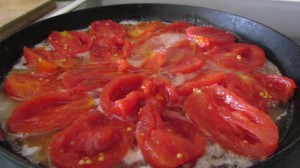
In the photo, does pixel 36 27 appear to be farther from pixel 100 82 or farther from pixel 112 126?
pixel 112 126

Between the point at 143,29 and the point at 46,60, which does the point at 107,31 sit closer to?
the point at 143,29

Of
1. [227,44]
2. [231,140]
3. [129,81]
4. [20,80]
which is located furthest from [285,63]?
[20,80]

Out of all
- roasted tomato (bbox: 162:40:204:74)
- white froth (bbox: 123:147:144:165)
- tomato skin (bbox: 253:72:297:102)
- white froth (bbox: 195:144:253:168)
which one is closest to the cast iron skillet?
tomato skin (bbox: 253:72:297:102)

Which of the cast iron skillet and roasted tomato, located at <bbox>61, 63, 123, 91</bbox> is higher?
the cast iron skillet

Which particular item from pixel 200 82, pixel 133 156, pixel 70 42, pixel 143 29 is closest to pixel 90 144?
pixel 133 156

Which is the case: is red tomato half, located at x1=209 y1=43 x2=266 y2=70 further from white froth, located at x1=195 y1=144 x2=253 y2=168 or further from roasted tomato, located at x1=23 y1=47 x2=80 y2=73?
roasted tomato, located at x1=23 y1=47 x2=80 y2=73

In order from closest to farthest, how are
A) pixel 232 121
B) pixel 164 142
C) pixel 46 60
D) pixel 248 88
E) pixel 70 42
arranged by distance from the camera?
pixel 164 142 → pixel 232 121 → pixel 248 88 → pixel 46 60 → pixel 70 42
